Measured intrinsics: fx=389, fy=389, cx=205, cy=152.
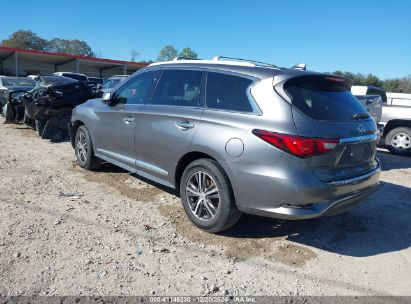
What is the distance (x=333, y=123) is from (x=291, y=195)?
867 mm

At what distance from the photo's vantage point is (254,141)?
12.4 ft

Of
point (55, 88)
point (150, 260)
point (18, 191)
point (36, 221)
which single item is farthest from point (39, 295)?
point (55, 88)

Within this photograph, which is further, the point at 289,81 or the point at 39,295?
the point at 289,81

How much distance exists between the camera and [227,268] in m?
3.67

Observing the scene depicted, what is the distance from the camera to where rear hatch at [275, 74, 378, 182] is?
3.72 meters

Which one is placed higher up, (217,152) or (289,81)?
(289,81)

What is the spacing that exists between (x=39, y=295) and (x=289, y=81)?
2.97m

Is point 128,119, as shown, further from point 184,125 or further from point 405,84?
point 405,84

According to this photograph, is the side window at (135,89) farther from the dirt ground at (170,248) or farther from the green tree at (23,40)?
the green tree at (23,40)

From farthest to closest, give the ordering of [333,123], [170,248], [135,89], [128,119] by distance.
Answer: [135,89] < [128,119] < [170,248] < [333,123]

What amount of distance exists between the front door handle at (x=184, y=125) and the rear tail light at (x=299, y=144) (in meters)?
1.03

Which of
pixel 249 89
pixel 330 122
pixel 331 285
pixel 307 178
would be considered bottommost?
pixel 331 285

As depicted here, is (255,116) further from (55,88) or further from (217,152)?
(55,88)

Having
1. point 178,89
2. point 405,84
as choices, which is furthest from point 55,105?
point 405,84
